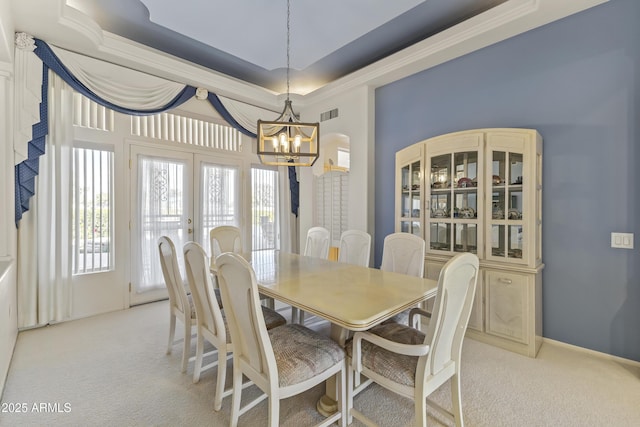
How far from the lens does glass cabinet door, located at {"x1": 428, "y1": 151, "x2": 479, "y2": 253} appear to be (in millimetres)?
2799

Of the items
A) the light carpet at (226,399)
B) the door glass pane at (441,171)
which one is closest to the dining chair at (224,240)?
the light carpet at (226,399)

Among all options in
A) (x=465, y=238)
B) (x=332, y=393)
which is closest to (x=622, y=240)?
(x=465, y=238)

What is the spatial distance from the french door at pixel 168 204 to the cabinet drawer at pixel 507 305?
11.7ft

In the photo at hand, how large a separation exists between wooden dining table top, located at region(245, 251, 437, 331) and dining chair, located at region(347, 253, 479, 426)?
0.54ft

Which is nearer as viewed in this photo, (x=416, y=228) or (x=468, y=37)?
(x=468, y=37)

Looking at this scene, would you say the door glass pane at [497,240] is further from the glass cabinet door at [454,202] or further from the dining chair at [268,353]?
the dining chair at [268,353]

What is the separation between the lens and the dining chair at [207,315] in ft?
5.76

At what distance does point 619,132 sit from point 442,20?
1876 mm

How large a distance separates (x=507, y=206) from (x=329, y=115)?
2828 mm

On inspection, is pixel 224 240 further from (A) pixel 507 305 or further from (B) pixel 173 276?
(A) pixel 507 305

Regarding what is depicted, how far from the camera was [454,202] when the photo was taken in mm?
2904

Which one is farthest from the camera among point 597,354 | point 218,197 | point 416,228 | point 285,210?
point 285,210

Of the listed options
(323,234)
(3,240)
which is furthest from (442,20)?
(3,240)

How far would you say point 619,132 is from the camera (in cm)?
231
